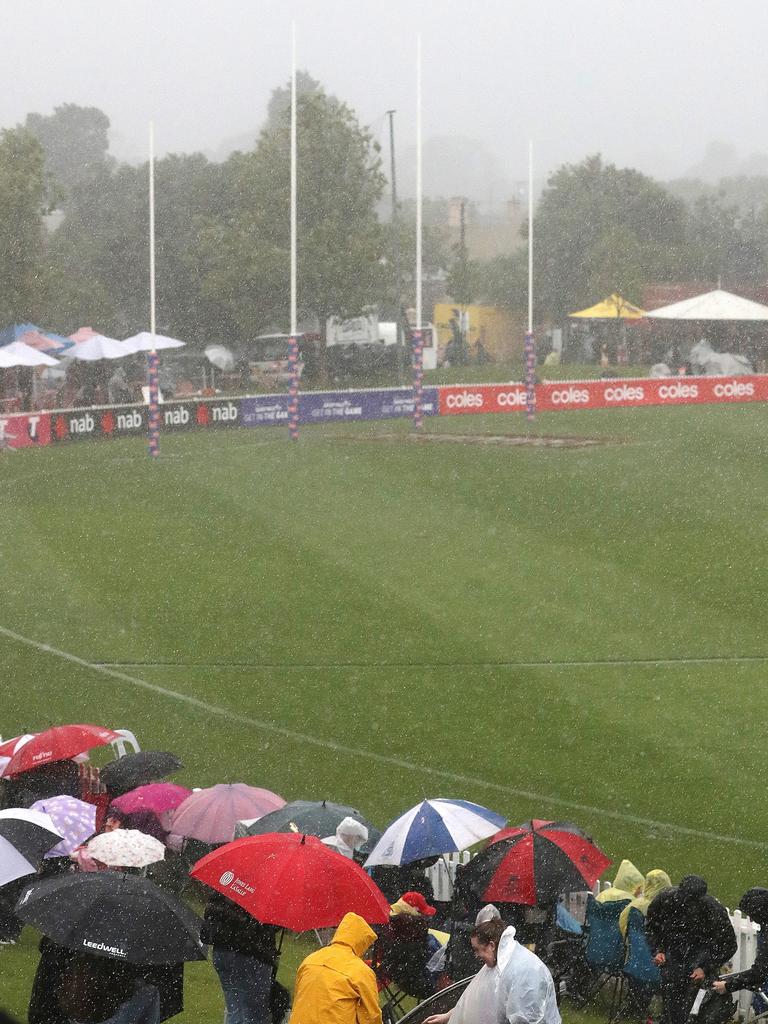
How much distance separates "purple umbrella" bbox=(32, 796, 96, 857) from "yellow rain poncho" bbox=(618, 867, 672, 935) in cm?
398

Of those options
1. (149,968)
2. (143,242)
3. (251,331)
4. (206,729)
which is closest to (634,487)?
(206,729)

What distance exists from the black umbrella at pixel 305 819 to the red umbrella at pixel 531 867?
1.30m

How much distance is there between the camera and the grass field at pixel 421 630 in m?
17.4

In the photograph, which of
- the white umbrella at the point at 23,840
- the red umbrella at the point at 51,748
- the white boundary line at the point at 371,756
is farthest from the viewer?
the white boundary line at the point at 371,756

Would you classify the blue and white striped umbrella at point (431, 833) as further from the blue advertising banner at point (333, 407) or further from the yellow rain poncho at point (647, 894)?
the blue advertising banner at point (333, 407)

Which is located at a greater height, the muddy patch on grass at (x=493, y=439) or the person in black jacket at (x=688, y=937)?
the muddy patch on grass at (x=493, y=439)

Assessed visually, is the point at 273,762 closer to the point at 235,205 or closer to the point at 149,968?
the point at 149,968

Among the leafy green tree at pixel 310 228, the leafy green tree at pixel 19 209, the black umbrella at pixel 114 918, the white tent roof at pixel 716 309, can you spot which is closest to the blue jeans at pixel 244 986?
the black umbrella at pixel 114 918

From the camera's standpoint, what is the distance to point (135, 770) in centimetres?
1430

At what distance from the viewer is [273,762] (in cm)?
1836

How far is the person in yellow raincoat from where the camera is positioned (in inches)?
299

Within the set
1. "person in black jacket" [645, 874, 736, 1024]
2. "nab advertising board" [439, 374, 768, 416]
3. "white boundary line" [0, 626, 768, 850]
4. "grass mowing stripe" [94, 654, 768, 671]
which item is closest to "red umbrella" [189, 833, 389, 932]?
"person in black jacket" [645, 874, 736, 1024]

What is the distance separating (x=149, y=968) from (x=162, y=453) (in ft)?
118

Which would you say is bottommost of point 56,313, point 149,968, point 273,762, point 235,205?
point 273,762
